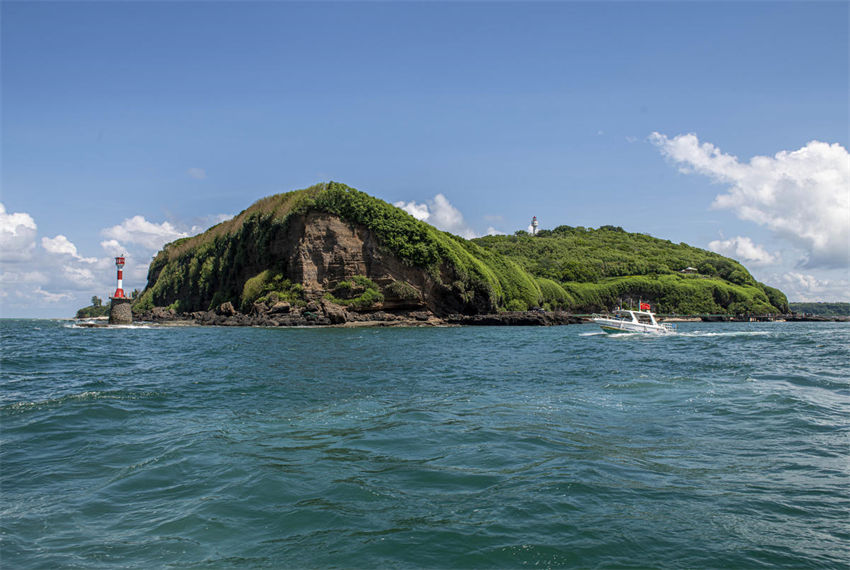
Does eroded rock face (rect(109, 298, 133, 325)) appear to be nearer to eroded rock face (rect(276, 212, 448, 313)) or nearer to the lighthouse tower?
the lighthouse tower

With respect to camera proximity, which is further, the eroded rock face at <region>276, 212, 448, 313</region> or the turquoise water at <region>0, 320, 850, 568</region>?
the eroded rock face at <region>276, 212, 448, 313</region>

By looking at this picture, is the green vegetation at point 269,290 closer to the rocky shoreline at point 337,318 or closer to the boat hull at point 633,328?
the rocky shoreline at point 337,318

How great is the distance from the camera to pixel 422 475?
705 centimetres

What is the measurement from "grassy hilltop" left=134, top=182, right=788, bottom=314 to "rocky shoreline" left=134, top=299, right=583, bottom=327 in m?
2.35

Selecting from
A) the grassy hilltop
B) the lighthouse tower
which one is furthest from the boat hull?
the lighthouse tower

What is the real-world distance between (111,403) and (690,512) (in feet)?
38.7

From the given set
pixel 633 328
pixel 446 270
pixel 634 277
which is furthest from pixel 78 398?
pixel 634 277

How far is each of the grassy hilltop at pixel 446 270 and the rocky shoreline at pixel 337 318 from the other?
2351mm

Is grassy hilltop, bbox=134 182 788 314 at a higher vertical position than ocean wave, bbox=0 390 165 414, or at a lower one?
higher

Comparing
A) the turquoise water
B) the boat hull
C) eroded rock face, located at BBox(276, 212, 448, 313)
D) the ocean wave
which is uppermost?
eroded rock face, located at BBox(276, 212, 448, 313)

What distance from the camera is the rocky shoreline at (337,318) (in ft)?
201

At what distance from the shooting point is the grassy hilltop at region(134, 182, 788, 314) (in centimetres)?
7094

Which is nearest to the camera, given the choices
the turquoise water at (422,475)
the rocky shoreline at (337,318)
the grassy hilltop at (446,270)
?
the turquoise water at (422,475)

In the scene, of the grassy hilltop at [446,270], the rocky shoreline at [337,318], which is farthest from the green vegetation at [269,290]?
the rocky shoreline at [337,318]
